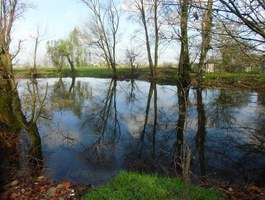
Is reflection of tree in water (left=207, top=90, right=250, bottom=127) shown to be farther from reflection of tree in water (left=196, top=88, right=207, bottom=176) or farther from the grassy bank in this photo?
the grassy bank

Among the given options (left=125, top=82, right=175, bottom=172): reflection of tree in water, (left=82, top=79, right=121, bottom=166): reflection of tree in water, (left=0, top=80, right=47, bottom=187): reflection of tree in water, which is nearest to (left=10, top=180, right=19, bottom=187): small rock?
(left=0, top=80, right=47, bottom=187): reflection of tree in water

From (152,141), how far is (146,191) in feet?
14.3

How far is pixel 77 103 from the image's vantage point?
1773 centimetres

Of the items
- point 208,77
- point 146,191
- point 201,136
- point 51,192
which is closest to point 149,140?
point 201,136

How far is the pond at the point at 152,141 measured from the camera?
6934mm

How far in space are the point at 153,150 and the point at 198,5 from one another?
5064mm

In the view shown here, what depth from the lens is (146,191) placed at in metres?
5.04

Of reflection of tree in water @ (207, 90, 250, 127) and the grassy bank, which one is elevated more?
the grassy bank

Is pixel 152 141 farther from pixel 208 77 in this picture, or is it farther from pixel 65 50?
pixel 65 50

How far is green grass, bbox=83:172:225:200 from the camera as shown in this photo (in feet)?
16.1

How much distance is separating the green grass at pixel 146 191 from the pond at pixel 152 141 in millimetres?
797

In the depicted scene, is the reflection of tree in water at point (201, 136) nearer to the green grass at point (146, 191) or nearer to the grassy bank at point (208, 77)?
the green grass at point (146, 191)

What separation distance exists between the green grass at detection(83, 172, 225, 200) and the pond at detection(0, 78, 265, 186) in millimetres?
797

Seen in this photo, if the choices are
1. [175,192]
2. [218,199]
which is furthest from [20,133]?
[218,199]
